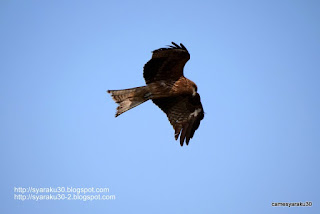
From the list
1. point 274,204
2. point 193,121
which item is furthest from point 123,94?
point 274,204

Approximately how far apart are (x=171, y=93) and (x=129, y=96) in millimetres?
988

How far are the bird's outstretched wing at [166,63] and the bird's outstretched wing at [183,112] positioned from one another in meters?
0.88

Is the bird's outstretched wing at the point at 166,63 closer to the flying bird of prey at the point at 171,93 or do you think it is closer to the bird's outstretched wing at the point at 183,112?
the flying bird of prey at the point at 171,93

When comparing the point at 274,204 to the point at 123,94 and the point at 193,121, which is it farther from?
the point at 123,94

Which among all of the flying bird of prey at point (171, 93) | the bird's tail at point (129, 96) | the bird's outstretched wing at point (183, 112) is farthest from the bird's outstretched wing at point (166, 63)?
the bird's outstretched wing at point (183, 112)

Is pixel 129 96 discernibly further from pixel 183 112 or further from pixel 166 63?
pixel 183 112

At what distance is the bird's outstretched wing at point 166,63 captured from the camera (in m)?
11.1

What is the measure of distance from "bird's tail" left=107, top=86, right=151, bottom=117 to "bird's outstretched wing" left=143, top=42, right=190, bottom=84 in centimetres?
29

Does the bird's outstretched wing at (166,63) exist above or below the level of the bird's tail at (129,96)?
above

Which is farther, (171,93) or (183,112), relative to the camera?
(183,112)

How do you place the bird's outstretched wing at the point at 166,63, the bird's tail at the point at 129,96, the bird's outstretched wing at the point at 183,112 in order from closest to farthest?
the bird's outstretched wing at the point at 166,63 → the bird's tail at the point at 129,96 → the bird's outstretched wing at the point at 183,112

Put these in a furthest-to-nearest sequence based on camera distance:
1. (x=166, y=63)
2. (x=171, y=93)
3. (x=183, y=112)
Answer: (x=183, y=112)
(x=171, y=93)
(x=166, y=63)

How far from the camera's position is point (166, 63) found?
11445 mm

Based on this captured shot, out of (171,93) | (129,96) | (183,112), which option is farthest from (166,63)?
(183,112)
